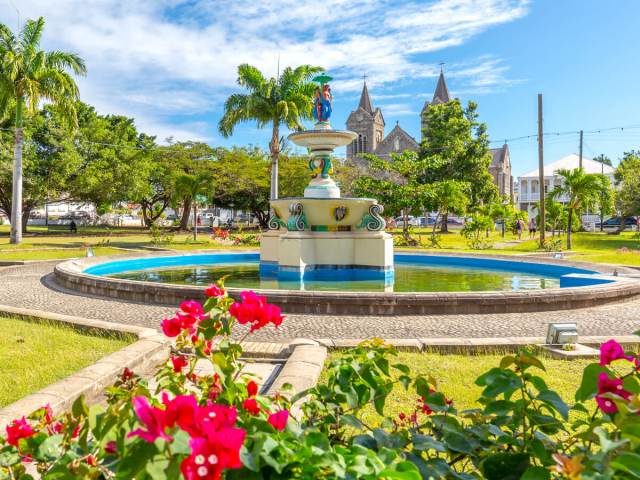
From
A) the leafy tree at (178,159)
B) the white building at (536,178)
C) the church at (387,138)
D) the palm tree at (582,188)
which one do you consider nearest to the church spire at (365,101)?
the church at (387,138)

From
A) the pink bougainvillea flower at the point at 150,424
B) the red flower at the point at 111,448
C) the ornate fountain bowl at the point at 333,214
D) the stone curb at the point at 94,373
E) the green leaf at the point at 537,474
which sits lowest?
the stone curb at the point at 94,373

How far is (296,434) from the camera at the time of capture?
1479 millimetres

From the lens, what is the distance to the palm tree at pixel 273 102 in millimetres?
25753

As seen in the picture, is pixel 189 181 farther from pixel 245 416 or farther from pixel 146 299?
pixel 245 416

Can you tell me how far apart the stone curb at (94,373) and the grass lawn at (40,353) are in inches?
6.8

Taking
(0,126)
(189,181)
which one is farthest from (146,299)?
(0,126)

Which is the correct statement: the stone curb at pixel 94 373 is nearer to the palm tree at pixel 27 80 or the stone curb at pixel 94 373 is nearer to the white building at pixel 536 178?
the palm tree at pixel 27 80

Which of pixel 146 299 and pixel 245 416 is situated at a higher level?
pixel 245 416

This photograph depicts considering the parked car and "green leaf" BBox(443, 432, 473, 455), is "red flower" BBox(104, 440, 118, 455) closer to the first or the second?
"green leaf" BBox(443, 432, 473, 455)

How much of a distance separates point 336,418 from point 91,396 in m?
2.91

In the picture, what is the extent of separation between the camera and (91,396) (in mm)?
4098

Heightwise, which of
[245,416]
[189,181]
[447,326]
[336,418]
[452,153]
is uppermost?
[452,153]

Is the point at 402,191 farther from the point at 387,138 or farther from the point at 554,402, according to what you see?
the point at 387,138

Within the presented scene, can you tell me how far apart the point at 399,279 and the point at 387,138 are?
68.7 metres
